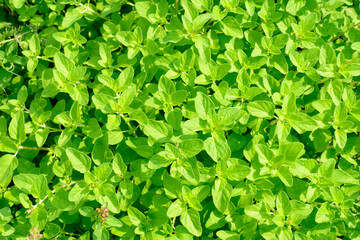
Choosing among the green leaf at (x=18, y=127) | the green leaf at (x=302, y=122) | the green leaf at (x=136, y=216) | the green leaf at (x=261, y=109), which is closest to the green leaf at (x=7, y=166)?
the green leaf at (x=18, y=127)

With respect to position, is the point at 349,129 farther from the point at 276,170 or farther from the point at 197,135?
the point at 197,135

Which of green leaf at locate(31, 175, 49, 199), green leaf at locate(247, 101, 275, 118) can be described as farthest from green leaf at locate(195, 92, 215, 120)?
green leaf at locate(31, 175, 49, 199)

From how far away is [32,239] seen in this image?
249 centimetres

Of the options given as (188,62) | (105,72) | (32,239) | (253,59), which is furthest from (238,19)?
(32,239)

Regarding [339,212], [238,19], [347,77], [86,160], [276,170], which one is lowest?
[339,212]

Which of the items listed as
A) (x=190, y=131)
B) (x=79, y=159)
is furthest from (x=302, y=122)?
(x=79, y=159)

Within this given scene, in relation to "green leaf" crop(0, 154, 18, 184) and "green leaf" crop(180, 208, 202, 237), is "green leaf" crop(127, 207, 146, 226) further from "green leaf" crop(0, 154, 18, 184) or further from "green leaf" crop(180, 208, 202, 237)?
"green leaf" crop(0, 154, 18, 184)

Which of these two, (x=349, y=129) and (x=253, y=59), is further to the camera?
(x=253, y=59)

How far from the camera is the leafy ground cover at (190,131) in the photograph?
251 cm

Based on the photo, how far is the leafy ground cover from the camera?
8.23 ft

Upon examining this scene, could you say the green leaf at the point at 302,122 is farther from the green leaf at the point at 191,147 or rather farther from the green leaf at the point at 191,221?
the green leaf at the point at 191,221

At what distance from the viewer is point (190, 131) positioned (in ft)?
8.54

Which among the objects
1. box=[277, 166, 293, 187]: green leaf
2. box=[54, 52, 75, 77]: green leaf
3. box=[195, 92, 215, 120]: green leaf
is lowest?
box=[277, 166, 293, 187]: green leaf

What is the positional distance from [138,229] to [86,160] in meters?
0.72
